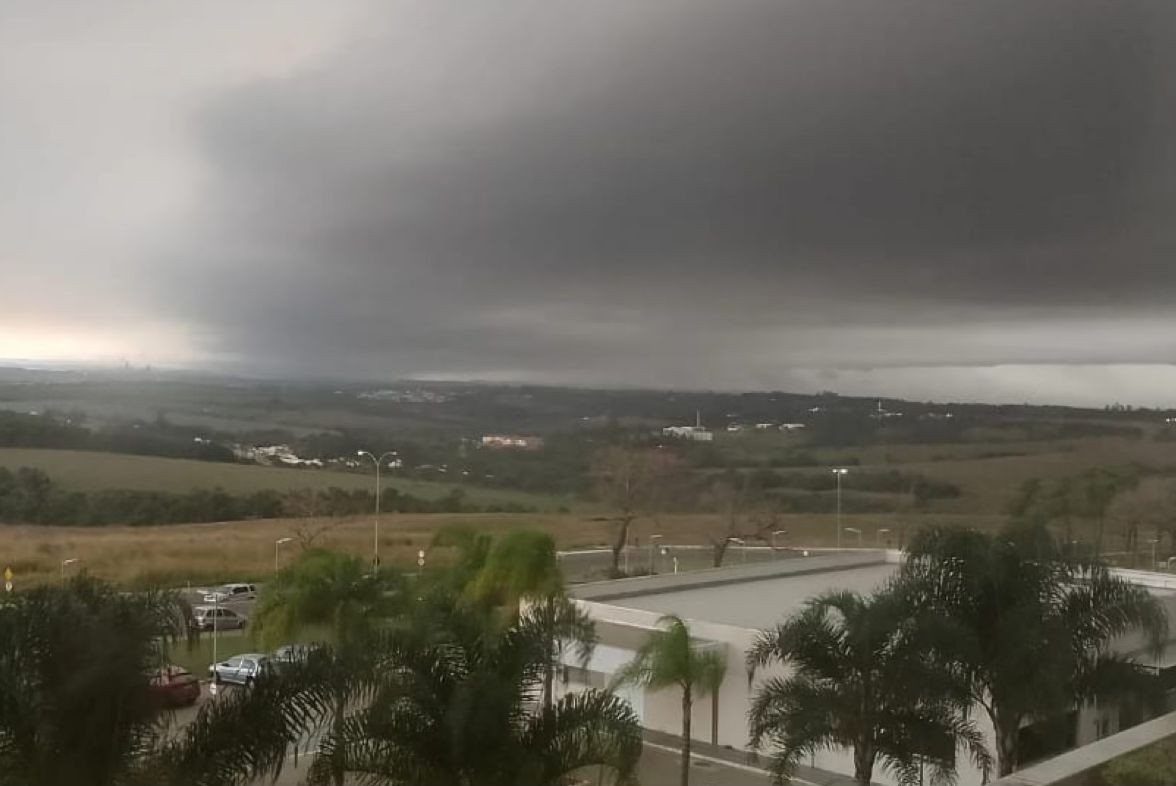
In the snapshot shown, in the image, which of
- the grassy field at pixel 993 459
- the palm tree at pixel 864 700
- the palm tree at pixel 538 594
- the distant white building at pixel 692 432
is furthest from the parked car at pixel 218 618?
the grassy field at pixel 993 459

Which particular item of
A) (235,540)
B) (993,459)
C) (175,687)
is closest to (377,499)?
(235,540)

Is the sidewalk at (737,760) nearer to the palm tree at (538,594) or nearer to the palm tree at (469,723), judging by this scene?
the palm tree at (538,594)

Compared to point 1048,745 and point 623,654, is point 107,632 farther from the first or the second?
point 1048,745

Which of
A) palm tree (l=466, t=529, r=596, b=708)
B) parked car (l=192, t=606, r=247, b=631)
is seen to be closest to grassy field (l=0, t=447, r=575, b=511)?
palm tree (l=466, t=529, r=596, b=708)

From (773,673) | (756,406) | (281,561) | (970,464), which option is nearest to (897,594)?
(773,673)

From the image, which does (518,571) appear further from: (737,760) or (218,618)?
(218,618)
